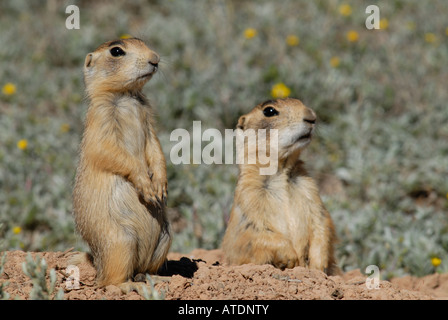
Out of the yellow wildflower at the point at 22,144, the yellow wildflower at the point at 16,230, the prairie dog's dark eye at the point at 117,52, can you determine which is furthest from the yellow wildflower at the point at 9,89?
the prairie dog's dark eye at the point at 117,52

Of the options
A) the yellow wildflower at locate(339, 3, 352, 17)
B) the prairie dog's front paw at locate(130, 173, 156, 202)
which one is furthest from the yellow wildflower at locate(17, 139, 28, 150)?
the yellow wildflower at locate(339, 3, 352, 17)

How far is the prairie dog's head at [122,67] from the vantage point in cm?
443

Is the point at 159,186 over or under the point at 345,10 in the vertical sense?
under

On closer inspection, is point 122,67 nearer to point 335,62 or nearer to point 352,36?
point 335,62

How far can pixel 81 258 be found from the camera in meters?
4.68

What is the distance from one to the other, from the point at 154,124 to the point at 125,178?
58cm

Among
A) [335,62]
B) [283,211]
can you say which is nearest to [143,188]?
[283,211]

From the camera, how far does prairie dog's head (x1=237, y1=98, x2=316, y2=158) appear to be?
496cm

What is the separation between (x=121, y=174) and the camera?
14.0 ft

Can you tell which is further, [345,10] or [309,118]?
[345,10]

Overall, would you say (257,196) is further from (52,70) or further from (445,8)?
(445,8)

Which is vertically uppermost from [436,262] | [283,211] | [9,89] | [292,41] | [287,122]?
[292,41]

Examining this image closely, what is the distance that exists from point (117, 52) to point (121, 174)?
94 centimetres
